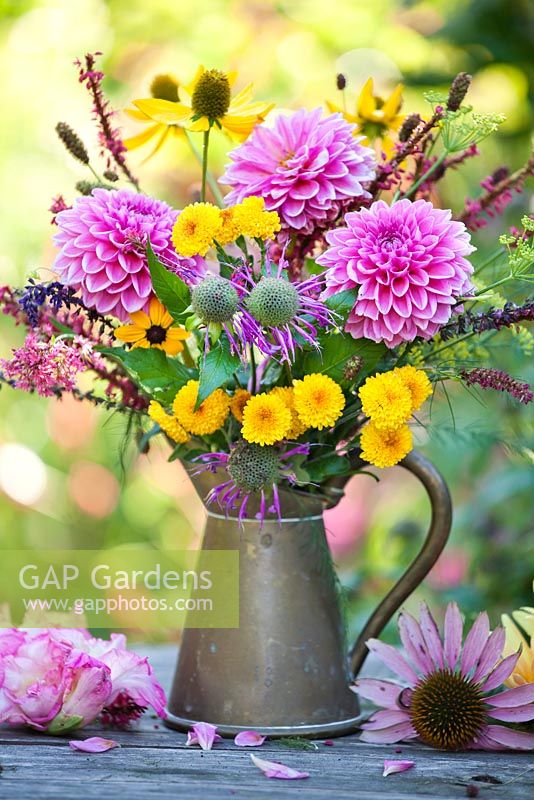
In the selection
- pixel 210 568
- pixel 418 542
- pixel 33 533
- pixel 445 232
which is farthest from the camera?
pixel 33 533

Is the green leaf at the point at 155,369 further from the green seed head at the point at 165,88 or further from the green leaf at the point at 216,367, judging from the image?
the green seed head at the point at 165,88

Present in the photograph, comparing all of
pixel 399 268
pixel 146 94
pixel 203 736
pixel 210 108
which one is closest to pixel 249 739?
pixel 203 736

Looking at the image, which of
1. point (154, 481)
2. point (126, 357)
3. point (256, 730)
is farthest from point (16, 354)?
point (154, 481)

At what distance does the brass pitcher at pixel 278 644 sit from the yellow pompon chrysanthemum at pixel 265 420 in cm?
9

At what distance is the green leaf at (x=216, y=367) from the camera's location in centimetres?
69

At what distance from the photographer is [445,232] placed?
28.4 inches

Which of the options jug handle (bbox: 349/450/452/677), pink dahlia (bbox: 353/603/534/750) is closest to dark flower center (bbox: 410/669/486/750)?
pink dahlia (bbox: 353/603/534/750)

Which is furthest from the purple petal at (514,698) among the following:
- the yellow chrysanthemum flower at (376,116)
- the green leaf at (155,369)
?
the yellow chrysanthemum flower at (376,116)

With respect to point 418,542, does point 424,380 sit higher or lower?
lower

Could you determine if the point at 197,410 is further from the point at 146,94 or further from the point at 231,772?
the point at 146,94

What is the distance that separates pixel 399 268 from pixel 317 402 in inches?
4.4

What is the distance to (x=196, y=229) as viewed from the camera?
2.40ft

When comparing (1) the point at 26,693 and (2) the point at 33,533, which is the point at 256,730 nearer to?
(1) the point at 26,693

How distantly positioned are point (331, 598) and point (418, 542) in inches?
39.1
